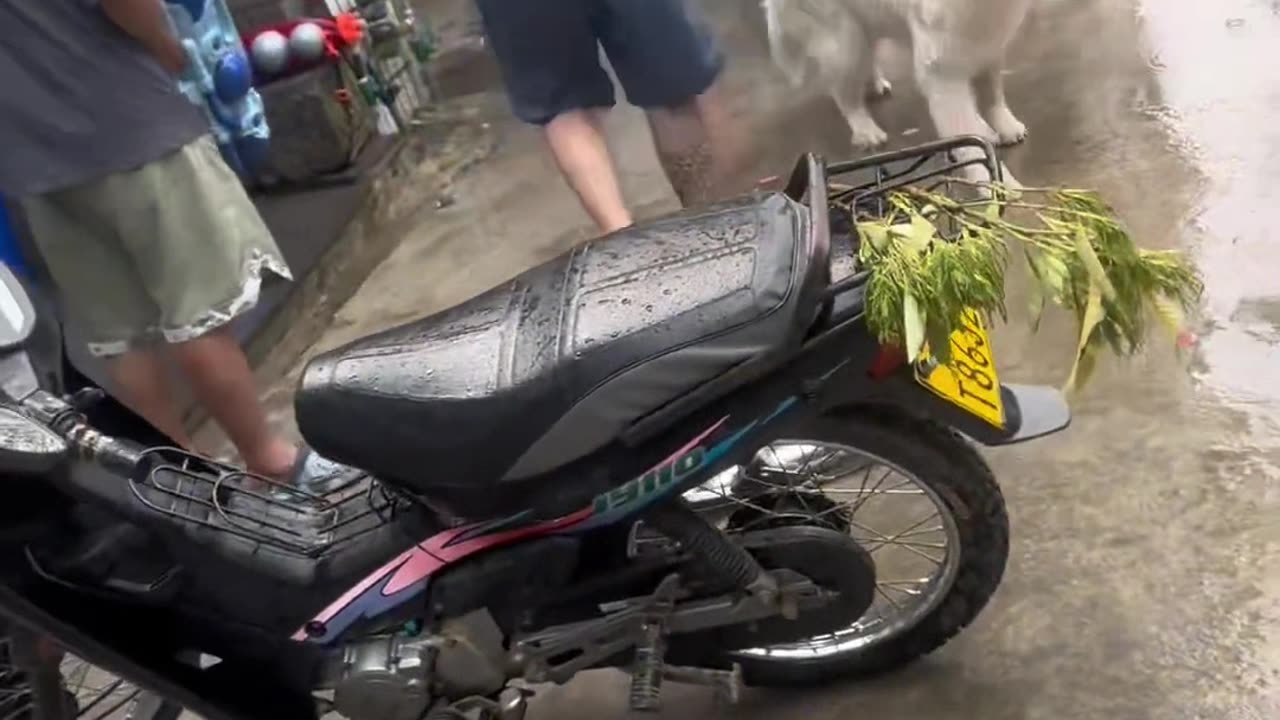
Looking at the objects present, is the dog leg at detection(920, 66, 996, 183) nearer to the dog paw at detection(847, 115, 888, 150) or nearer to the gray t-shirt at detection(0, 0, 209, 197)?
the dog paw at detection(847, 115, 888, 150)

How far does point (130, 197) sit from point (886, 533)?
1453mm

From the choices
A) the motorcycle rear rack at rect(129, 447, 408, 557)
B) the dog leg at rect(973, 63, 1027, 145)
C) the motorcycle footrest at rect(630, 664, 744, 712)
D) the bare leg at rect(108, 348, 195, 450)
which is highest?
the dog leg at rect(973, 63, 1027, 145)

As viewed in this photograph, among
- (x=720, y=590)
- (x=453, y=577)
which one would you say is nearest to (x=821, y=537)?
(x=720, y=590)

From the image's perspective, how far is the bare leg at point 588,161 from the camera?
8.46 ft

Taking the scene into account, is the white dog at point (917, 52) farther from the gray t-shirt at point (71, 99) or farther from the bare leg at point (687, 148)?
the gray t-shirt at point (71, 99)

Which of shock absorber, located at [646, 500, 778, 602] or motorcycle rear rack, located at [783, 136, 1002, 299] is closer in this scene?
motorcycle rear rack, located at [783, 136, 1002, 299]

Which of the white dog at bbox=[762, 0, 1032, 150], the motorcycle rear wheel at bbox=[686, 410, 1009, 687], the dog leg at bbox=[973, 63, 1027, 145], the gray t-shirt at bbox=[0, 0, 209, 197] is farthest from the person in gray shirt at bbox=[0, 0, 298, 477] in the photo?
the dog leg at bbox=[973, 63, 1027, 145]

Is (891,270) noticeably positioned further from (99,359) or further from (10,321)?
(99,359)

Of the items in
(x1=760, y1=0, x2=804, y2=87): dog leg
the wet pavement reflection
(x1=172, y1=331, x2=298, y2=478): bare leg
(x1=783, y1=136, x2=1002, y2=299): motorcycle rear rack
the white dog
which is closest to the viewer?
(x1=783, y1=136, x2=1002, y2=299): motorcycle rear rack

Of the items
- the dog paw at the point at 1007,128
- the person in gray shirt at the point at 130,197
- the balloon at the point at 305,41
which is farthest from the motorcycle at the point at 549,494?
the balloon at the point at 305,41

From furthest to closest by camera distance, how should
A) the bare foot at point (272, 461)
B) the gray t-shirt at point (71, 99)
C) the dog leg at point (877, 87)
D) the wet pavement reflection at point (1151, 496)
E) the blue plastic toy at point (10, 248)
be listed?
the dog leg at point (877, 87)
the blue plastic toy at point (10, 248)
the bare foot at point (272, 461)
the gray t-shirt at point (71, 99)
the wet pavement reflection at point (1151, 496)

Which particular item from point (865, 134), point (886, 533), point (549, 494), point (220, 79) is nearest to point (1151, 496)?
point (886, 533)

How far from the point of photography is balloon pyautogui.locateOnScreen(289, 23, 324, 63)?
12.5 feet

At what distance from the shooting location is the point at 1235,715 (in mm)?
1703
